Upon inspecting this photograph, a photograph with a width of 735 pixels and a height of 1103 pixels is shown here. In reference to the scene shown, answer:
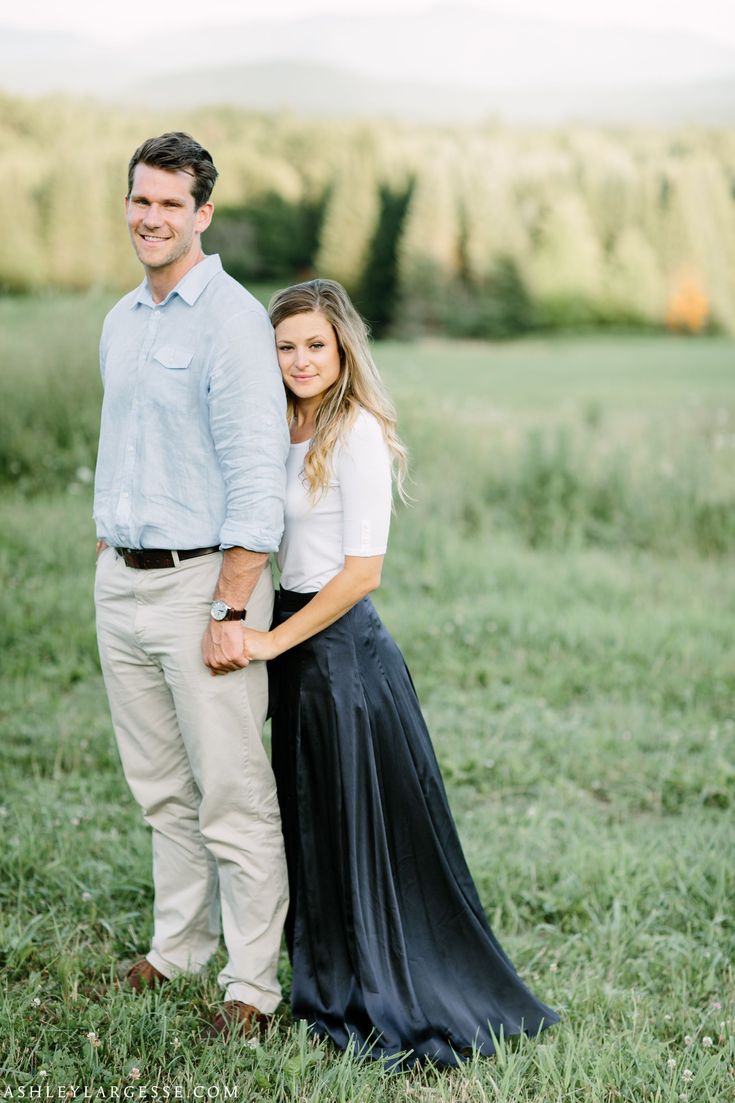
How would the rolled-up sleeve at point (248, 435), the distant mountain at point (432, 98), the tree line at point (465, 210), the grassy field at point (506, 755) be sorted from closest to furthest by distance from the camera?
the rolled-up sleeve at point (248, 435) → the grassy field at point (506, 755) → the tree line at point (465, 210) → the distant mountain at point (432, 98)

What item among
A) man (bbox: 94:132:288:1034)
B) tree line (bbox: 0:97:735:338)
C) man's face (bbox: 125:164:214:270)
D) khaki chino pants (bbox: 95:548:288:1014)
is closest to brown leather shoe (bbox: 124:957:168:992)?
khaki chino pants (bbox: 95:548:288:1014)

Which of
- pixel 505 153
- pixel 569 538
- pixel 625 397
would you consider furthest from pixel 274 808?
pixel 505 153

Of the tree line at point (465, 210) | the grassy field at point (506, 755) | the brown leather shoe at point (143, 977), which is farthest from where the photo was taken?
the tree line at point (465, 210)

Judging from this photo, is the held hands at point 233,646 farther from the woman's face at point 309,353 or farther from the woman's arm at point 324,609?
the woman's face at point 309,353

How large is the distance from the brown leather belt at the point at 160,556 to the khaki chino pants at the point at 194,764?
0.05 ft

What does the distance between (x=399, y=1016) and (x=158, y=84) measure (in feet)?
48.1

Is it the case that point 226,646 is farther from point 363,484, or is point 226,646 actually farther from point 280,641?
point 363,484

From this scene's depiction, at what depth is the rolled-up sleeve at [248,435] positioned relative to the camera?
2.48 m

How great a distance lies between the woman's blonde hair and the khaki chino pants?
357mm

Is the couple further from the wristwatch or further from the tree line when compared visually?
the tree line

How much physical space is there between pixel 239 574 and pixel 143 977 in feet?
4.07

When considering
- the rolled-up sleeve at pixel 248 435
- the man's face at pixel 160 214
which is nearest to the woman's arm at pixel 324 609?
the rolled-up sleeve at pixel 248 435

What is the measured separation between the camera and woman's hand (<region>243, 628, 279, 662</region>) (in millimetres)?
2559

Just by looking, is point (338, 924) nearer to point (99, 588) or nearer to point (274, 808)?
point (274, 808)
